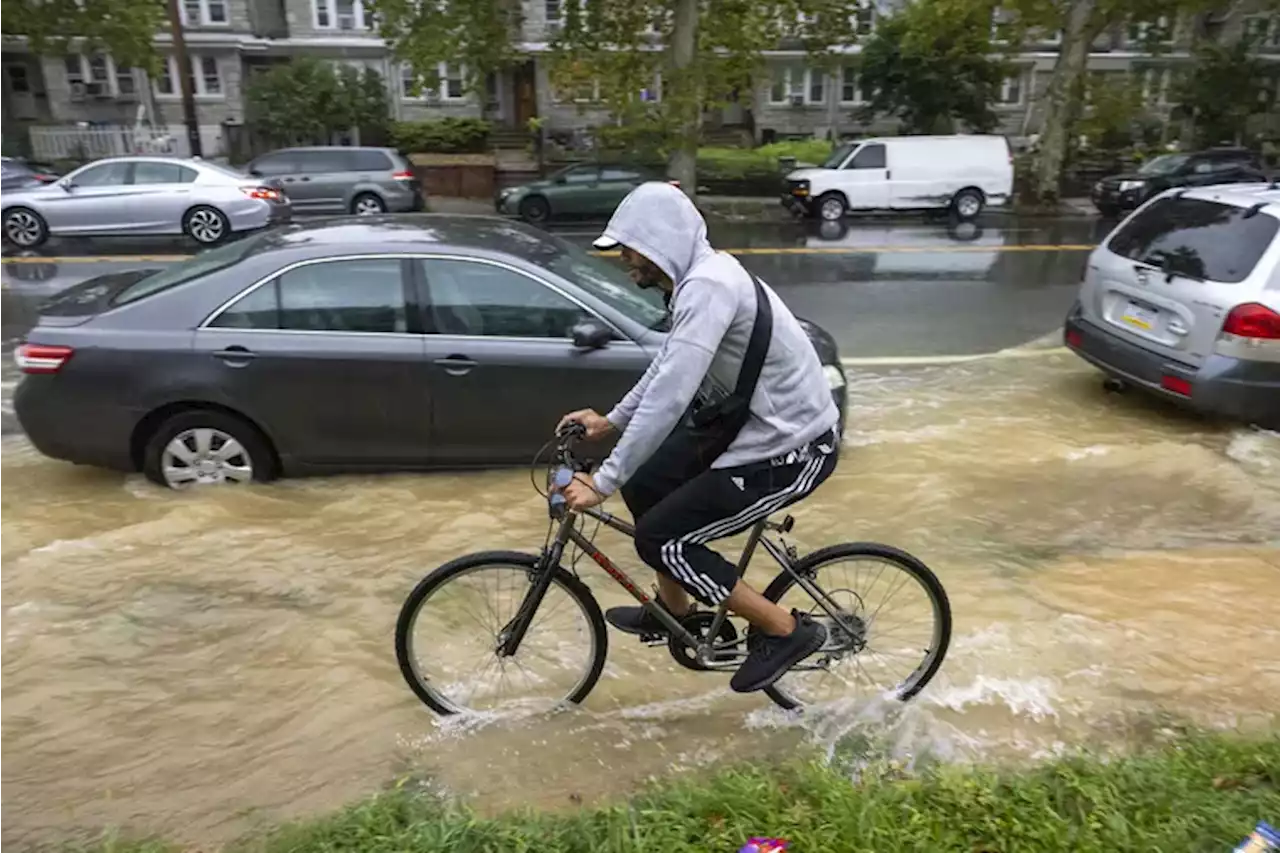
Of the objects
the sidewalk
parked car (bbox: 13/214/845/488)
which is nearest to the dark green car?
the sidewalk

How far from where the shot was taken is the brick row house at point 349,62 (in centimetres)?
3541

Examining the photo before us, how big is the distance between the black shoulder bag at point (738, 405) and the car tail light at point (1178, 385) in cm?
473

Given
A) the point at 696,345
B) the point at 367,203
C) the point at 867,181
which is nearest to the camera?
the point at 696,345

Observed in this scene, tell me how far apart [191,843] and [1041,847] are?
8.39 feet

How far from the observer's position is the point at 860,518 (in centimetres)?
584

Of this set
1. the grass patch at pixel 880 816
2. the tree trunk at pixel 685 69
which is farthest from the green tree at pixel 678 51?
the grass patch at pixel 880 816

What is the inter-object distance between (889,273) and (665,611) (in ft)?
37.3

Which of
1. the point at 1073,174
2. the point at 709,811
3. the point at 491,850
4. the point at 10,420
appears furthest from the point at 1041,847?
the point at 1073,174

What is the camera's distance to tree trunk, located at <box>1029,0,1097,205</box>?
2270 centimetres

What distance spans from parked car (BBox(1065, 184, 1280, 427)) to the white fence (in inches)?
1148

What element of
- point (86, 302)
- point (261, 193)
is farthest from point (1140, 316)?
point (261, 193)

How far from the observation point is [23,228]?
16.7 metres

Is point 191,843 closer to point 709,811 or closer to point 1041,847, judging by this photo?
point 709,811

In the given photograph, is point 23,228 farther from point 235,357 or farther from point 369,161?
point 235,357
